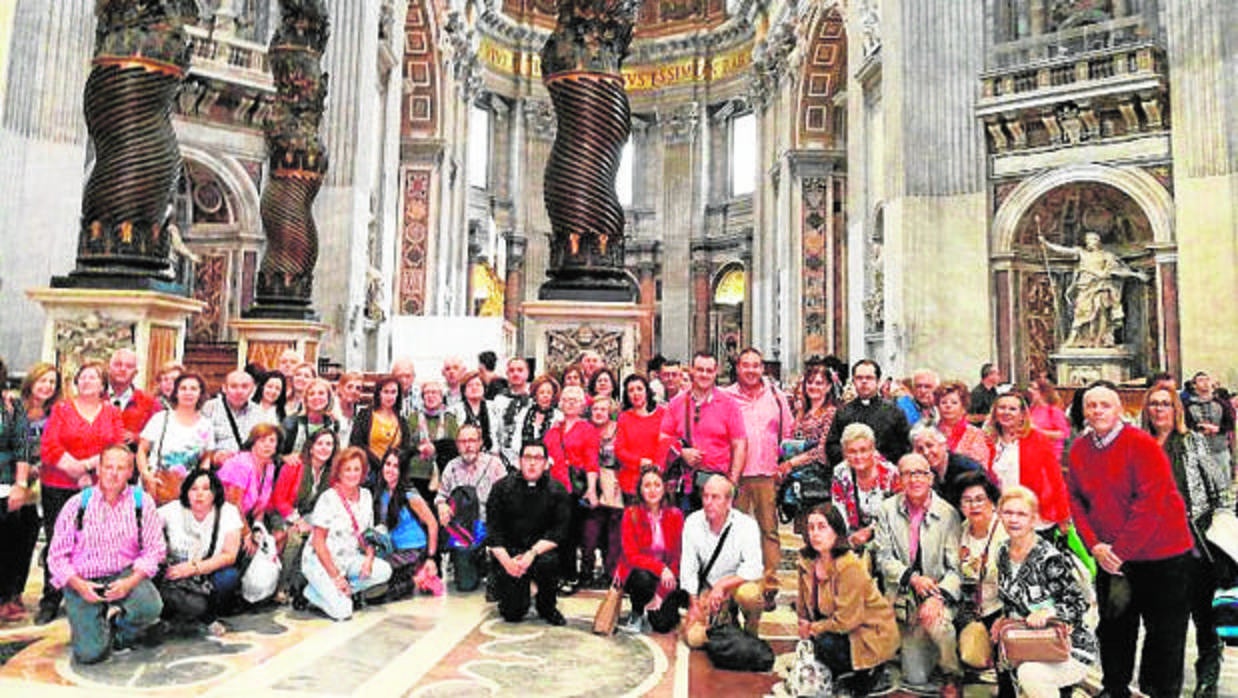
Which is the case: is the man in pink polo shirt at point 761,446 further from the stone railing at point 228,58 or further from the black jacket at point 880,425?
the stone railing at point 228,58

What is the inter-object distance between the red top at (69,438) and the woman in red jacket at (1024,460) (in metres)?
4.22

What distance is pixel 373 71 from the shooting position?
1478 cm

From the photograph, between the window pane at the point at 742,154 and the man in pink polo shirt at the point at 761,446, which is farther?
the window pane at the point at 742,154

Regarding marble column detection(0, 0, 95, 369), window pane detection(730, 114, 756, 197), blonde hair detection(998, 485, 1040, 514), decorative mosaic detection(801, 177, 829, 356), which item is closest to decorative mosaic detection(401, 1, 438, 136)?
decorative mosaic detection(801, 177, 829, 356)

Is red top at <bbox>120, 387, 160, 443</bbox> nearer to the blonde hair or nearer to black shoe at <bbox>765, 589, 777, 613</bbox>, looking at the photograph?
black shoe at <bbox>765, 589, 777, 613</bbox>

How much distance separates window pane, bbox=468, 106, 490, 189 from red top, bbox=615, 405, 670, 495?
75.8ft

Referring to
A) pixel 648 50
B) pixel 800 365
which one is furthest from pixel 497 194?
pixel 800 365

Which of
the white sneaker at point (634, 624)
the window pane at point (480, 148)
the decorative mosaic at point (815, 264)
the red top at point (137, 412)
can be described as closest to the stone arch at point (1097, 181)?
the decorative mosaic at point (815, 264)

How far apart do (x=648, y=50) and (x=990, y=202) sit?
17473 mm

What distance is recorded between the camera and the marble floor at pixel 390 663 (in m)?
3.15

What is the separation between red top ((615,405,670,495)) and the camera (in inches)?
187

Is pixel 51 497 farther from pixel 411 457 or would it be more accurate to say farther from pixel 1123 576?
pixel 1123 576

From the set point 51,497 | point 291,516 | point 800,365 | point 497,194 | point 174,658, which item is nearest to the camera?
point 174,658

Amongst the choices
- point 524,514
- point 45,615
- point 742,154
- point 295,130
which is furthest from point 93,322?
point 742,154
